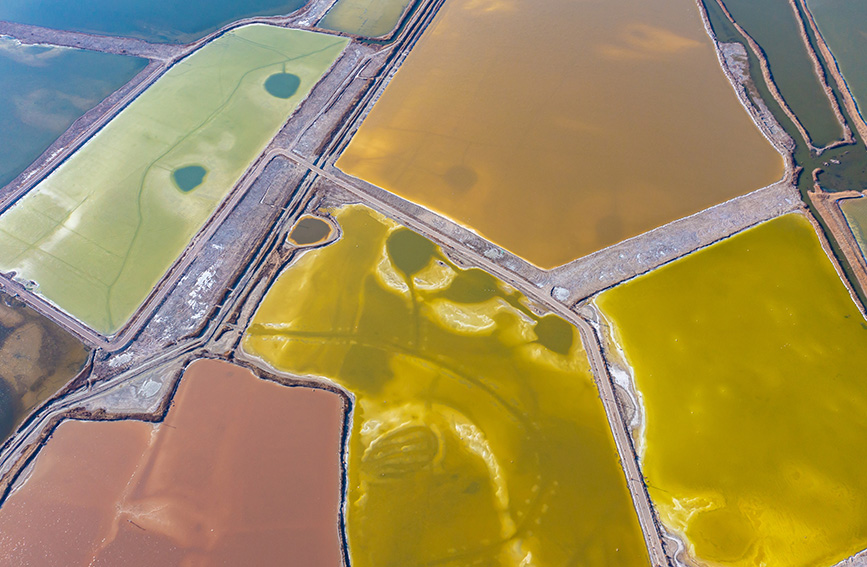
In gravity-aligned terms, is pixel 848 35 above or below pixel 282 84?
above

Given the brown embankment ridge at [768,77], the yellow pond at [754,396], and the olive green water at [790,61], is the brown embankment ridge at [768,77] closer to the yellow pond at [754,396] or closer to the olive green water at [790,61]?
the olive green water at [790,61]

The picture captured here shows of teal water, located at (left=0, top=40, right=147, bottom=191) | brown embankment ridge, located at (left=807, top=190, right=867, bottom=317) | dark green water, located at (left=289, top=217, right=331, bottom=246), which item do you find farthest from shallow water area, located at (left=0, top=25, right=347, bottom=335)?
brown embankment ridge, located at (left=807, top=190, right=867, bottom=317)

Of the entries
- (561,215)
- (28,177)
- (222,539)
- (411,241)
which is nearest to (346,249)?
(411,241)

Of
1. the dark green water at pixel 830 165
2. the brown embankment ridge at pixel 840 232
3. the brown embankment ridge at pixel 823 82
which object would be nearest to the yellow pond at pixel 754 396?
the brown embankment ridge at pixel 840 232

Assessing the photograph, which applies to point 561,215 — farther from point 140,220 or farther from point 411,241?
point 140,220

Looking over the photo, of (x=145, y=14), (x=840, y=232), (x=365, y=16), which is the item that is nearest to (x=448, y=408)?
(x=840, y=232)

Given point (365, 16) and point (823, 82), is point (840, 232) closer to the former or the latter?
point (823, 82)
